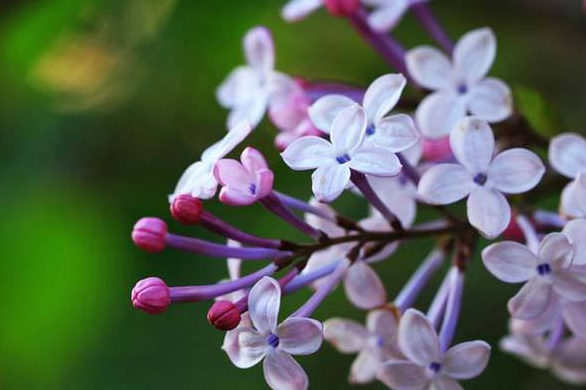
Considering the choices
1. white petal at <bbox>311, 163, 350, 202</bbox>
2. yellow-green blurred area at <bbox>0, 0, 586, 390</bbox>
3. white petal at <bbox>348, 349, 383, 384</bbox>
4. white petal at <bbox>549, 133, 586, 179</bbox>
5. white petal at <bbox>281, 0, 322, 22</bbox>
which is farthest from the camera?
yellow-green blurred area at <bbox>0, 0, 586, 390</bbox>

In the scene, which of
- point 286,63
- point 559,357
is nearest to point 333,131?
point 559,357

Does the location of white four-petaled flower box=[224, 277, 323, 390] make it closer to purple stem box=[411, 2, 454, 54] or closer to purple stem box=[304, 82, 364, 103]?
purple stem box=[304, 82, 364, 103]

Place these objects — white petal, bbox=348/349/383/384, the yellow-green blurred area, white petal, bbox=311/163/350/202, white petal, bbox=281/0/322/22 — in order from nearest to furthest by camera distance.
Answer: white petal, bbox=311/163/350/202, white petal, bbox=348/349/383/384, white petal, bbox=281/0/322/22, the yellow-green blurred area

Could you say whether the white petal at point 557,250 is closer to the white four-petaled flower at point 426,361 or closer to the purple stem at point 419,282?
the white four-petaled flower at point 426,361

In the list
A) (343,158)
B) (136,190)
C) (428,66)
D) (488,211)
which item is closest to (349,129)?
(343,158)

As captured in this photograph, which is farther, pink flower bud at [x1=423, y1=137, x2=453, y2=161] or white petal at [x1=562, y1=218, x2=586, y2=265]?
pink flower bud at [x1=423, y1=137, x2=453, y2=161]

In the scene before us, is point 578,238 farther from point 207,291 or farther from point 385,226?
point 207,291

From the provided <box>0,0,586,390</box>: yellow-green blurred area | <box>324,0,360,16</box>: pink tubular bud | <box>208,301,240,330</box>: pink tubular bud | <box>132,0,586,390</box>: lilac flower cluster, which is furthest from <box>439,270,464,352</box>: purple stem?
<box>0,0,586,390</box>: yellow-green blurred area
